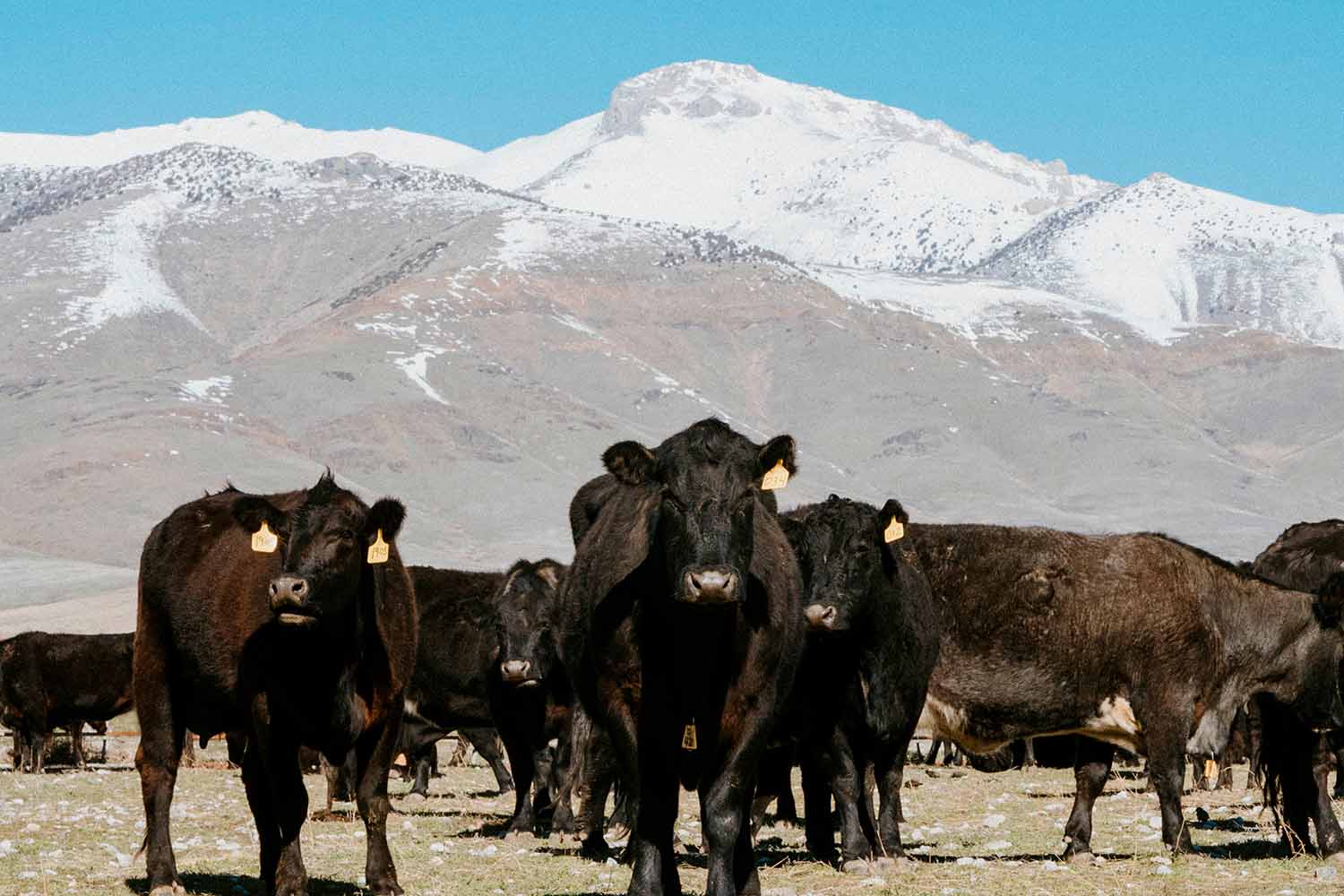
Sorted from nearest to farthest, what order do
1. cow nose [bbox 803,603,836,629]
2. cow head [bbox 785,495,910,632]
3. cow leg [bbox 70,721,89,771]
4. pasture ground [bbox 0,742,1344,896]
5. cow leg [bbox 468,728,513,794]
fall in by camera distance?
pasture ground [bbox 0,742,1344,896], cow nose [bbox 803,603,836,629], cow head [bbox 785,495,910,632], cow leg [bbox 468,728,513,794], cow leg [bbox 70,721,89,771]

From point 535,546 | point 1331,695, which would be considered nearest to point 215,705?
point 1331,695

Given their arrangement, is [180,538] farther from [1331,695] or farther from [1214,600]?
[1331,695]

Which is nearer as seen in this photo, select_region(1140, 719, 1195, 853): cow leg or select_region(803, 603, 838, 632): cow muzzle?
select_region(803, 603, 838, 632): cow muzzle

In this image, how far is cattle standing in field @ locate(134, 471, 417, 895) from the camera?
39.6ft

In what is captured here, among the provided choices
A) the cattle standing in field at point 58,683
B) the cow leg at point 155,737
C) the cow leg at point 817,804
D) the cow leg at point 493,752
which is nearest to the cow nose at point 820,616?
the cow leg at point 817,804

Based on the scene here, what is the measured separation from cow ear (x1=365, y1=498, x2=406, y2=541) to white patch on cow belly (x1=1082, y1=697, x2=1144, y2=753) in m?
6.24

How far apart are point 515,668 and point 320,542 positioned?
7809mm

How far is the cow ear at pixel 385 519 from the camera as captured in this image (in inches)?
494

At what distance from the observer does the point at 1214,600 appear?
52.9 ft

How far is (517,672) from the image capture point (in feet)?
64.8

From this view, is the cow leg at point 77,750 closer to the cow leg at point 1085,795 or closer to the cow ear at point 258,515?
the cow leg at point 1085,795

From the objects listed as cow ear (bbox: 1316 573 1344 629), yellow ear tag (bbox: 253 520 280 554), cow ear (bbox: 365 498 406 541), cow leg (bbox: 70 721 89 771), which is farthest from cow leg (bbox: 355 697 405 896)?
cow leg (bbox: 70 721 89 771)

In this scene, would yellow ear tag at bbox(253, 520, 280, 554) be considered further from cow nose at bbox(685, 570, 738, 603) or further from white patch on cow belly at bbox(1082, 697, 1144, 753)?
white patch on cow belly at bbox(1082, 697, 1144, 753)

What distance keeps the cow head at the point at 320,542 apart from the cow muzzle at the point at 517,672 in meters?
6.98
